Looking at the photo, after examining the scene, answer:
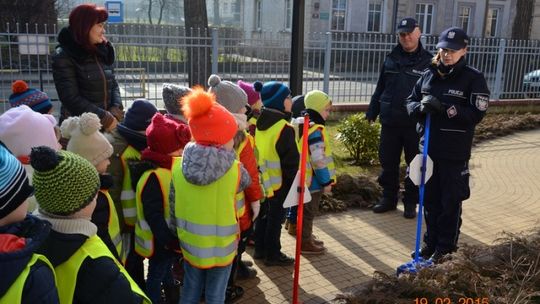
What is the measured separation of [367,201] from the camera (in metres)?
6.17

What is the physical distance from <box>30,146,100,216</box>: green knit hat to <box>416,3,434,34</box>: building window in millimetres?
33416

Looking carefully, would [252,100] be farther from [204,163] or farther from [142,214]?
[204,163]

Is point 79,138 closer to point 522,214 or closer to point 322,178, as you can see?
point 322,178

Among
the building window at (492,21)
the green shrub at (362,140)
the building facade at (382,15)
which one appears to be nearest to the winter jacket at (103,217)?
the green shrub at (362,140)

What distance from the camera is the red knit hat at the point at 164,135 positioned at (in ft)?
9.87

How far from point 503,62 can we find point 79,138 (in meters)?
13.3

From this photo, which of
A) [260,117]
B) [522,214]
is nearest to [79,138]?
[260,117]

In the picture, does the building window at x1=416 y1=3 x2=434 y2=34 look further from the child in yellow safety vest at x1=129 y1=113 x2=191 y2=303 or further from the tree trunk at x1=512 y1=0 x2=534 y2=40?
the child in yellow safety vest at x1=129 y1=113 x2=191 y2=303

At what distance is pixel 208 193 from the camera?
278 cm

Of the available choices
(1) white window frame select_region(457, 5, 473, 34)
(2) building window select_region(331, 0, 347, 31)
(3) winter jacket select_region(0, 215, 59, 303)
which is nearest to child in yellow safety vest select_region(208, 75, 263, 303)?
(3) winter jacket select_region(0, 215, 59, 303)

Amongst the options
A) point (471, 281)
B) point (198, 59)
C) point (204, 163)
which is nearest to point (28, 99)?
point (204, 163)

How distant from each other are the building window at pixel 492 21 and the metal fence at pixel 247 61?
77.7ft

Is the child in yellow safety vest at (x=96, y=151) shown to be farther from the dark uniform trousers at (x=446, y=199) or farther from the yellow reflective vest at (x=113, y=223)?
the dark uniform trousers at (x=446, y=199)

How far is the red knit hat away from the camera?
3.01m
